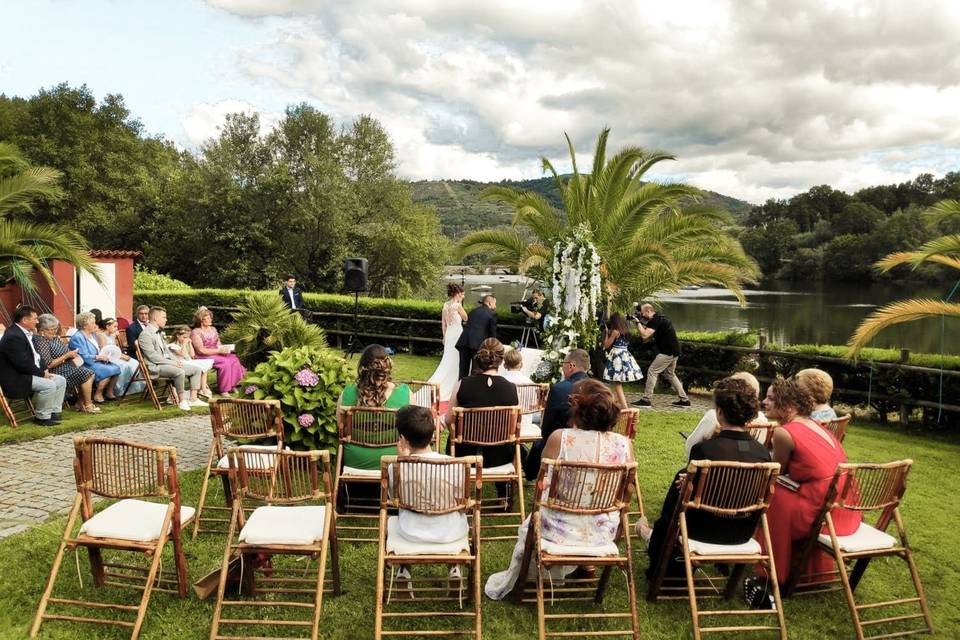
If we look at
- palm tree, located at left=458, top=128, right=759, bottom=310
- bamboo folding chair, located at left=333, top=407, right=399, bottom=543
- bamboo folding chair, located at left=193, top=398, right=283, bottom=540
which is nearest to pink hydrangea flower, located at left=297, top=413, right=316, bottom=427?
bamboo folding chair, located at left=193, top=398, right=283, bottom=540

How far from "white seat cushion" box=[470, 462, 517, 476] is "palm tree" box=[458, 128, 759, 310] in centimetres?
747

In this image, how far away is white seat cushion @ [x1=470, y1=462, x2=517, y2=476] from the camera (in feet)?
17.2

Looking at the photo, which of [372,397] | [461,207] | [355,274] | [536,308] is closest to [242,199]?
[355,274]

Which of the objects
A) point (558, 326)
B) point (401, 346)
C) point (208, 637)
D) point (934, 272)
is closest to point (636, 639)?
point (208, 637)

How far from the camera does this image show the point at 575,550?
3.75m

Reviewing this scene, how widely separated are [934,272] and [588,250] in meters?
51.6

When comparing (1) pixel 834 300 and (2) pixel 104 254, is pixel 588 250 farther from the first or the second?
(1) pixel 834 300

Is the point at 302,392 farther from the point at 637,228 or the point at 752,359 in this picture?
the point at 637,228

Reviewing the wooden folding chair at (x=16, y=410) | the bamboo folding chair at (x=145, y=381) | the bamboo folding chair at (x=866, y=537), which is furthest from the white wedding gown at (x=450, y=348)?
the bamboo folding chair at (x=866, y=537)

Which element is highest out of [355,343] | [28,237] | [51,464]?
[28,237]

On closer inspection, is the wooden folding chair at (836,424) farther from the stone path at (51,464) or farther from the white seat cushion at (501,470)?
the stone path at (51,464)

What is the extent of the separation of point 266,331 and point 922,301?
933cm

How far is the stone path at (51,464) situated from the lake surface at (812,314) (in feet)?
26.7

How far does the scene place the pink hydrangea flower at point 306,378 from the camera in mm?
6113
